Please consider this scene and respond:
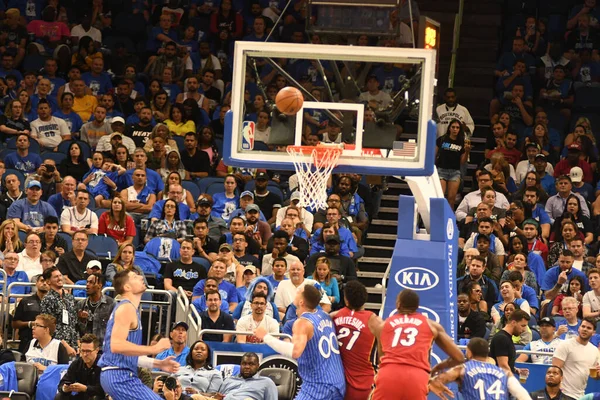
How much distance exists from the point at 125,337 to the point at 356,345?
6.62ft

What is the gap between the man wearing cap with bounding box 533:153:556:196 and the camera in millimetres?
19469

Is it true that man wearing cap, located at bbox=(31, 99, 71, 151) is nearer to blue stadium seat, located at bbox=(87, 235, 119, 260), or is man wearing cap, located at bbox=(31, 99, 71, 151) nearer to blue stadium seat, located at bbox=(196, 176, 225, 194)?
blue stadium seat, located at bbox=(196, 176, 225, 194)

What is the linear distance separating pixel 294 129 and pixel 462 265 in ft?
14.6

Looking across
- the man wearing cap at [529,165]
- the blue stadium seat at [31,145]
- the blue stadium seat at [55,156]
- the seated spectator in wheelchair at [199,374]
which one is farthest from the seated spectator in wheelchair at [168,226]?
the man wearing cap at [529,165]

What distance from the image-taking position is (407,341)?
1079cm

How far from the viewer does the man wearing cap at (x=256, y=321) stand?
1519 cm

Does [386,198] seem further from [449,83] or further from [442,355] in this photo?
[442,355]

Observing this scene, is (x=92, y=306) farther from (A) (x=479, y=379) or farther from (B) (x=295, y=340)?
(A) (x=479, y=379)

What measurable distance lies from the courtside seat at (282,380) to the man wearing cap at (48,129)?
276 inches

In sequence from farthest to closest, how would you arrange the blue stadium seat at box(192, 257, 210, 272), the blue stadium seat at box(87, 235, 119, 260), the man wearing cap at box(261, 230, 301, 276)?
the blue stadium seat at box(87, 235, 119, 260), the man wearing cap at box(261, 230, 301, 276), the blue stadium seat at box(192, 257, 210, 272)

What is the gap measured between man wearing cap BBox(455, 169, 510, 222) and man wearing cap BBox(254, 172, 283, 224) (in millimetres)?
2616

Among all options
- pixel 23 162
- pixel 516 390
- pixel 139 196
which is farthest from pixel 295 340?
pixel 23 162

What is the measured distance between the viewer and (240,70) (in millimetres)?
13070

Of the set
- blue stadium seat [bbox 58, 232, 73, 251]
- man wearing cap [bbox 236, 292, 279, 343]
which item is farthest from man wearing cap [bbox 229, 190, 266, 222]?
man wearing cap [bbox 236, 292, 279, 343]
